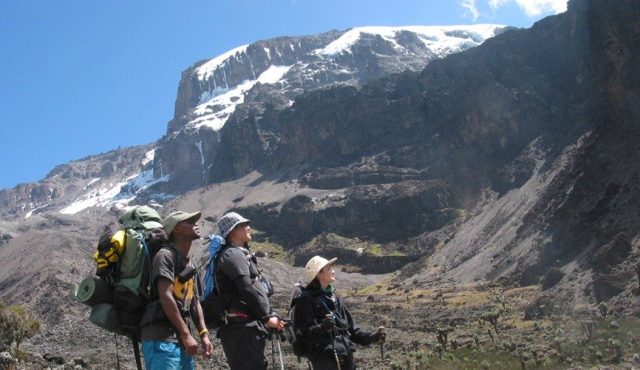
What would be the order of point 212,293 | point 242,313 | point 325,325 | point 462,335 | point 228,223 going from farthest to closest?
point 462,335
point 228,223
point 325,325
point 212,293
point 242,313

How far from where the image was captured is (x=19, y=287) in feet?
397

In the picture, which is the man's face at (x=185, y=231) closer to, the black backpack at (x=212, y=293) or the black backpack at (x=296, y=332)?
the black backpack at (x=212, y=293)

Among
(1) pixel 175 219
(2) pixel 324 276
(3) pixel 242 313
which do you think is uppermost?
(1) pixel 175 219

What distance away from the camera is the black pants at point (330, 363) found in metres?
7.84

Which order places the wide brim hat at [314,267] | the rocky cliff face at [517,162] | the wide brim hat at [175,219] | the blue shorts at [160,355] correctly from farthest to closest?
the rocky cliff face at [517,162], the wide brim hat at [314,267], the wide brim hat at [175,219], the blue shorts at [160,355]

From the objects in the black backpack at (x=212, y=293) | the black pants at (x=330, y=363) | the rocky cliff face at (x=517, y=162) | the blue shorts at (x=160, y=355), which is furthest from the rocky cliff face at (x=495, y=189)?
the blue shorts at (x=160, y=355)

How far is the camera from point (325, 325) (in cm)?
761

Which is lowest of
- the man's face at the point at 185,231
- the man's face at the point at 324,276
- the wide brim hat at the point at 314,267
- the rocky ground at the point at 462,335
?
the rocky ground at the point at 462,335

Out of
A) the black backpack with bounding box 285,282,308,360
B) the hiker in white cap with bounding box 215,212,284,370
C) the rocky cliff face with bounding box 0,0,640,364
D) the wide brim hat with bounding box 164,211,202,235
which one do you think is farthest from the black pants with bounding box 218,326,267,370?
the rocky cliff face with bounding box 0,0,640,364

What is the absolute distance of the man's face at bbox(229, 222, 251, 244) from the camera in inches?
301

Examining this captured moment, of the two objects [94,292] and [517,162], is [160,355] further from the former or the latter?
[517,162]

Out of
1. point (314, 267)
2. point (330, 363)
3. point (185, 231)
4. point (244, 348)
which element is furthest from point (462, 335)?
point (185, 231)

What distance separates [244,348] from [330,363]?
4.16 feet

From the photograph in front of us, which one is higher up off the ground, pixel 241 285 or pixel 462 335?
pixel 241 285
